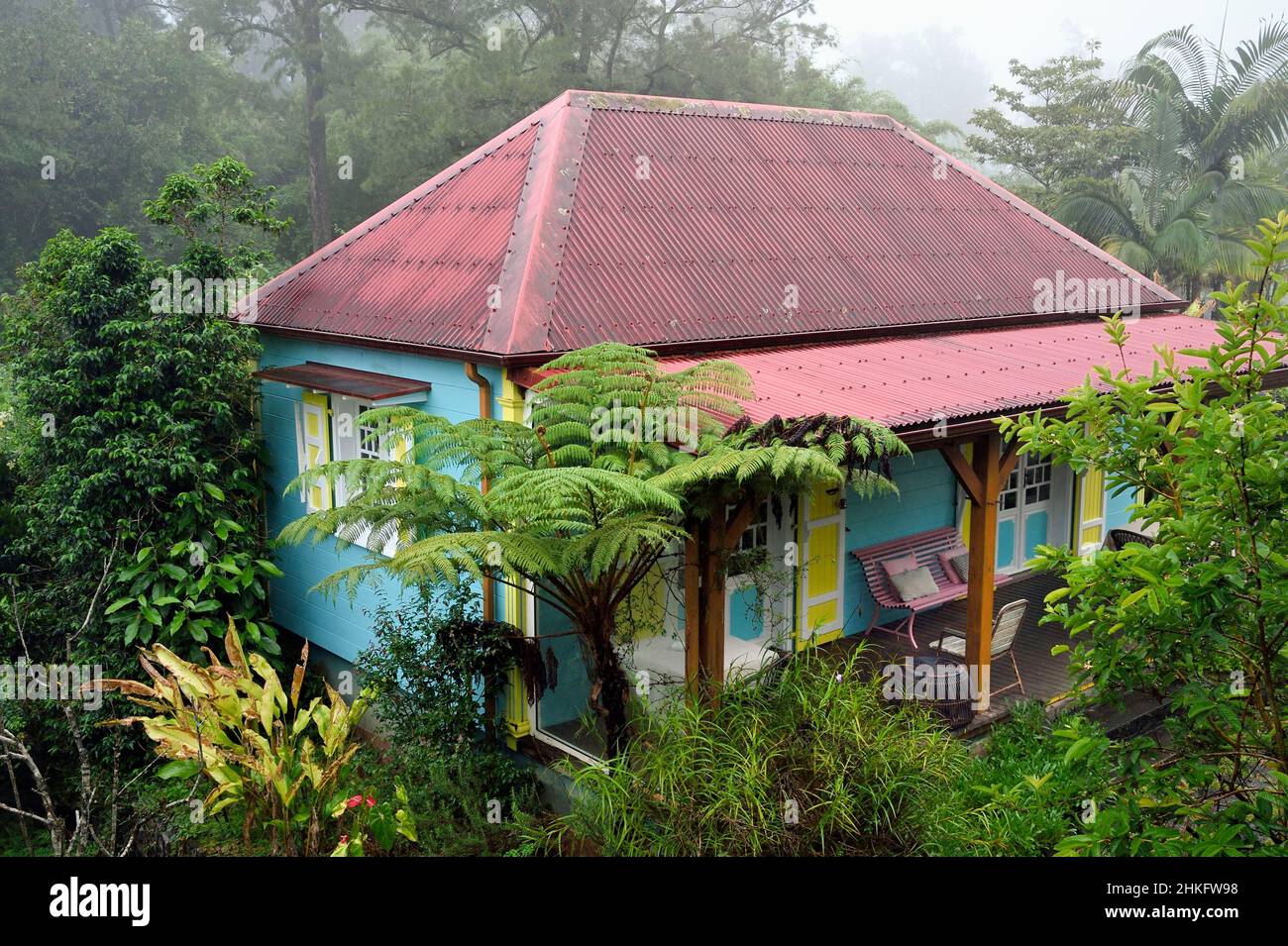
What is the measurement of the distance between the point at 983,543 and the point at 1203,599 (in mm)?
5731

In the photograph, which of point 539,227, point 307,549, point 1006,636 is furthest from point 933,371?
point 307,549

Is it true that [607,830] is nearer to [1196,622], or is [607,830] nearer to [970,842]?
[970,842]

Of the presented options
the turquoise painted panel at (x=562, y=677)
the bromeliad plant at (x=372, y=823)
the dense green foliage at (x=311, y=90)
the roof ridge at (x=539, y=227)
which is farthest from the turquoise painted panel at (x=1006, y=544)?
the dense green foliage at (x=311, y=90)

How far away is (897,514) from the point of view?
12.2 metres

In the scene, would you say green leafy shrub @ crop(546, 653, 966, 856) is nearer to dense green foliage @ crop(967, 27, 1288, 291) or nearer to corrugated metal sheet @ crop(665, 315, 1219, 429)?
corrugated metal sheet @ crop(665, 315, 1219, 429)

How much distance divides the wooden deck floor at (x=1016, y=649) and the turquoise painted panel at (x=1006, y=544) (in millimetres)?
297

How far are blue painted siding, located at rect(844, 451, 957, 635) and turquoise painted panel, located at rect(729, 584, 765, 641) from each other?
4.20ft

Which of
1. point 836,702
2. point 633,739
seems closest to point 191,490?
point 633,739

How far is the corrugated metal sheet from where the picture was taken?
Answer: 879 cm

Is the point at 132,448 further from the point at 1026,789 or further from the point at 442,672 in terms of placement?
the point at 1026,789

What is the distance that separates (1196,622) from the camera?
13.2ft

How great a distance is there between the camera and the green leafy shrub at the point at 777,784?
680 centimetres

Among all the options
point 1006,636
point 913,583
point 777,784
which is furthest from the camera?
point 913,583

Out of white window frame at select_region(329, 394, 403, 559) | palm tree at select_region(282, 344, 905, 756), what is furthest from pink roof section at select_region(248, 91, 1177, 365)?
palm tree at select_region(282, 344, 905, 756)
